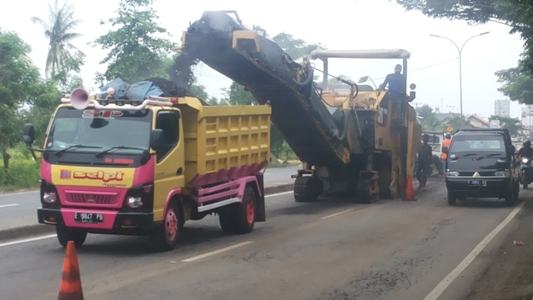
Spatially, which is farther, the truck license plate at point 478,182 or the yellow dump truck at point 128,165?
the truck license plate at point 478,182

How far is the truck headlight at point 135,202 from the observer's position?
10008 millimetres

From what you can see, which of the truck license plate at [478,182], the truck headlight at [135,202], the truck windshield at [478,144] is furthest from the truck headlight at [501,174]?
the truck headlight at [135,202]

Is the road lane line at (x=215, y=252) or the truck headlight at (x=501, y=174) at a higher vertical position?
the truck headlight at (x=501, y=174)

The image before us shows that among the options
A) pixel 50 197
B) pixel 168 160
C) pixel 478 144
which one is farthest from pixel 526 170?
pixel 50 197

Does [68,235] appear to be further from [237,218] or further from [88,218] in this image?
[237,218]

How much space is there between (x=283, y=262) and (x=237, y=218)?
303 centimetres

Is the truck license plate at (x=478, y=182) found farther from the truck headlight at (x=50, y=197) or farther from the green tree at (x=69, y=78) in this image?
the green tree at (x=69, y=78)

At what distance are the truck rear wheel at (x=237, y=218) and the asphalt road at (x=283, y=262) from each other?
214mm

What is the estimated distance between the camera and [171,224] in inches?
427

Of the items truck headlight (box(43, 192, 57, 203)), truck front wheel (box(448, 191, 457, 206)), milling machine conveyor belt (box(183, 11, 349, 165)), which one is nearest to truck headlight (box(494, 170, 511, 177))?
truck front wheel (box(448, 191, 457, 206))

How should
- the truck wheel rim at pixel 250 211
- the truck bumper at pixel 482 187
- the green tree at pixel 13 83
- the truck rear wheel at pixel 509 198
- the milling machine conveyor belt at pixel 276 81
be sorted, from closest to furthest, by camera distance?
the milling machine conveyor belt at pixel 276 81 < the truck wheel rim at pixel 250 211 < the truck bumper at pixel 482 187 < the truck rear wheel at pixel 509 198 < the green tree at pixel 13 83

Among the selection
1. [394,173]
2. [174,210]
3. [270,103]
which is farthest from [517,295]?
[394,173]

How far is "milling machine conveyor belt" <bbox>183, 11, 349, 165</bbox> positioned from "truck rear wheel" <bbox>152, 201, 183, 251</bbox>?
10.1ft

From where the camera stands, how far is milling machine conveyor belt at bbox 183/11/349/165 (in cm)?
1238
